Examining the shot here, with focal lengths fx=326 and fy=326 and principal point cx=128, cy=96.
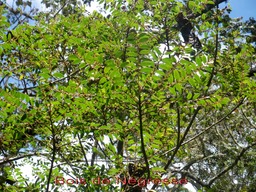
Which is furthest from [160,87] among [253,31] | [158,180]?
[253,31]

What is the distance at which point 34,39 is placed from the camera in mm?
4105

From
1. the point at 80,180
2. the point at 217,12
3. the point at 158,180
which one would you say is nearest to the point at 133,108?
the point at 158,180

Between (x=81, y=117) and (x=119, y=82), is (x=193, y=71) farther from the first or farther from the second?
(x=81, y=117)

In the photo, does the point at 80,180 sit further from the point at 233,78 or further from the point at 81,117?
the point at 233,78

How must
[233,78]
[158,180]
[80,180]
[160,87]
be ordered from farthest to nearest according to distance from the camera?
[233,78], [80,180], [158,180], [160,87]

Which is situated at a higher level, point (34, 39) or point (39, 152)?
point (34, 39)

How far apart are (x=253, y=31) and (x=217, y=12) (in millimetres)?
6963

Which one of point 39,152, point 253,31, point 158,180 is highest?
point 253,31

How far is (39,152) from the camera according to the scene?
406 cm

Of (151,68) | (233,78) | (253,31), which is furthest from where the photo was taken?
(253,31)

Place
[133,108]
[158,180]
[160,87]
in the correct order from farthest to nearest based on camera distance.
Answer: [158,180] < [133,108] < [160,87]

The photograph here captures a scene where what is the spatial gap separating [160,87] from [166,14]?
5.23ft

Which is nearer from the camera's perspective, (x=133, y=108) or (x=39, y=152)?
(x=133, y=108)

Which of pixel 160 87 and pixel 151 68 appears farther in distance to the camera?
pixel 160 87
